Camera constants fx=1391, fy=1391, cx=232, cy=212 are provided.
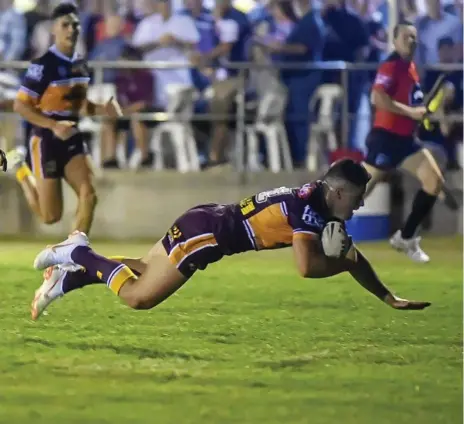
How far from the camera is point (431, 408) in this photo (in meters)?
6.71

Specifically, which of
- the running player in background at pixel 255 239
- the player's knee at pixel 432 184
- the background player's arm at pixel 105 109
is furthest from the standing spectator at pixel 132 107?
the running player in background at pixel 255 239

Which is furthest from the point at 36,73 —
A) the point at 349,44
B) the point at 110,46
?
the point at 349,44

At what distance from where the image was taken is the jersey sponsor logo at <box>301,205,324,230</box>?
313 inches

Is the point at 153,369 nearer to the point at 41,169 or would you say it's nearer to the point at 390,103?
the point at 41,169

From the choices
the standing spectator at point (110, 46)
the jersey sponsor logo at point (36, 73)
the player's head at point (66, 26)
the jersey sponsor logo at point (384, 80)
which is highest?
the player's head at point (66, 26)

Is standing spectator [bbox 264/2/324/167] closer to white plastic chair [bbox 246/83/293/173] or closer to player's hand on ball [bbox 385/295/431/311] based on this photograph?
white plastic chair [bbox 246/83/293/173]

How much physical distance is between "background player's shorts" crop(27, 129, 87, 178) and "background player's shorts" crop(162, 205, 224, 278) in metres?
3.39

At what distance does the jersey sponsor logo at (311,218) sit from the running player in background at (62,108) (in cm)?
364

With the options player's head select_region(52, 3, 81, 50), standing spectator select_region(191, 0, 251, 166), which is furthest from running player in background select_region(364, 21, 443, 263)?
player's head select_region(52, 3, 81, 50)

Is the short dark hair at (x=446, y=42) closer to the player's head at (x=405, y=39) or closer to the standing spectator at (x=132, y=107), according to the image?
the player's head at (x=405, y=39)

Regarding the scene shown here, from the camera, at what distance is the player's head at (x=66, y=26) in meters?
11.3

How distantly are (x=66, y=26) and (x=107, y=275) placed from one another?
3480mm

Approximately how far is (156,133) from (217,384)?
931 cm

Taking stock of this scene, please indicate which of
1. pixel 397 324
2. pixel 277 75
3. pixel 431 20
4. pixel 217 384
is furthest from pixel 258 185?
pixel 217 384
